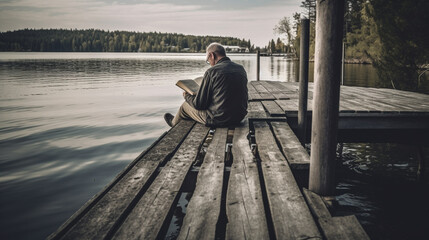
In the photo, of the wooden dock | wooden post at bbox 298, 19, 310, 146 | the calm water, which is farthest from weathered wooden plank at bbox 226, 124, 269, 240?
wooden post at bbox 298, 19, 310, 146

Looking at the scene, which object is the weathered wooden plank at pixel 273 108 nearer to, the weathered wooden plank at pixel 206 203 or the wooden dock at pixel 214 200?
the wooden dock at pixel 214 200

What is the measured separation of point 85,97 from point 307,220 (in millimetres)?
17873

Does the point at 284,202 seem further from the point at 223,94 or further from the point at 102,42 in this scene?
the point at 102,42

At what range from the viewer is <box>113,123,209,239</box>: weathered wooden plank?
80.7 inches

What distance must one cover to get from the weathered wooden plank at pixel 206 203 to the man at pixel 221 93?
136 centimetres

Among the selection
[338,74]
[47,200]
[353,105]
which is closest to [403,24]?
[353,105]

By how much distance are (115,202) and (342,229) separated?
5.55 ft

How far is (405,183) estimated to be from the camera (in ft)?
20.3

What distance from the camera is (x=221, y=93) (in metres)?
4.87

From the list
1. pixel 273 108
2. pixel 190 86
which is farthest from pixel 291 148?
pixel 273 108

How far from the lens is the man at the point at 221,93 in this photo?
189 inches

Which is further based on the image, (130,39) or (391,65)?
(130,39)

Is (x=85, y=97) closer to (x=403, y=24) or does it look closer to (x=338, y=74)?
(x=403, y=24)

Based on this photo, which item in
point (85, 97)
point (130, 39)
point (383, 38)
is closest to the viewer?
point (383, 38)
